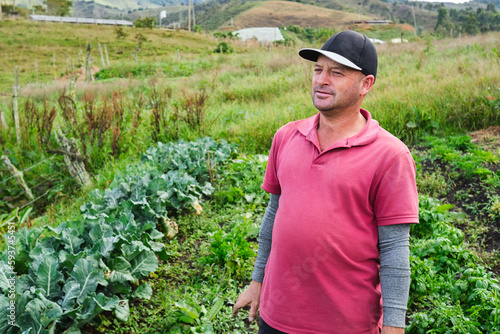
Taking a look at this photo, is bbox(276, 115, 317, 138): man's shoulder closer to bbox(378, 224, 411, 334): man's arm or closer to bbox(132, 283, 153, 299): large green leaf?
bbox(378, 224, 411, 334): man's arm

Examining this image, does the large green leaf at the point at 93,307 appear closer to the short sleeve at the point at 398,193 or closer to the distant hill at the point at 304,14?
the short sleeve at the point at 398,193

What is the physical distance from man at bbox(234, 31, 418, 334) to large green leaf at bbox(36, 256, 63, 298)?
1817 millimetres

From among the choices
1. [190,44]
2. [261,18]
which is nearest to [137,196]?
[190,44]

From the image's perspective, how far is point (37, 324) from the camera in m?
2.46

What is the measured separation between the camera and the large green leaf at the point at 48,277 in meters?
2.72

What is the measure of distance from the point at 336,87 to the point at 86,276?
2210 millimetres

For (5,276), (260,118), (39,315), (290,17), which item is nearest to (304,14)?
(290,17)

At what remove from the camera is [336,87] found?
1588 millimetres

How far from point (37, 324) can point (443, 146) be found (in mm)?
4924

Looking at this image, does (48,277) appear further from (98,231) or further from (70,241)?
(98,231)

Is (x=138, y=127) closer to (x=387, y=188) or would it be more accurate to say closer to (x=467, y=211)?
(x=467, y=211)

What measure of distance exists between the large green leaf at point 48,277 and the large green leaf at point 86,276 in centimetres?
13

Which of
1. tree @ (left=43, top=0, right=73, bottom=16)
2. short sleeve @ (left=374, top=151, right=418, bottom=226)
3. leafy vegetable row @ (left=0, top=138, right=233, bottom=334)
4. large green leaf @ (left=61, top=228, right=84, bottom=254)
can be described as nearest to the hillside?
tree @ (left=43, top=0, right=73, bottom=16)

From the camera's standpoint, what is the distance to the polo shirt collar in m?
1.54
